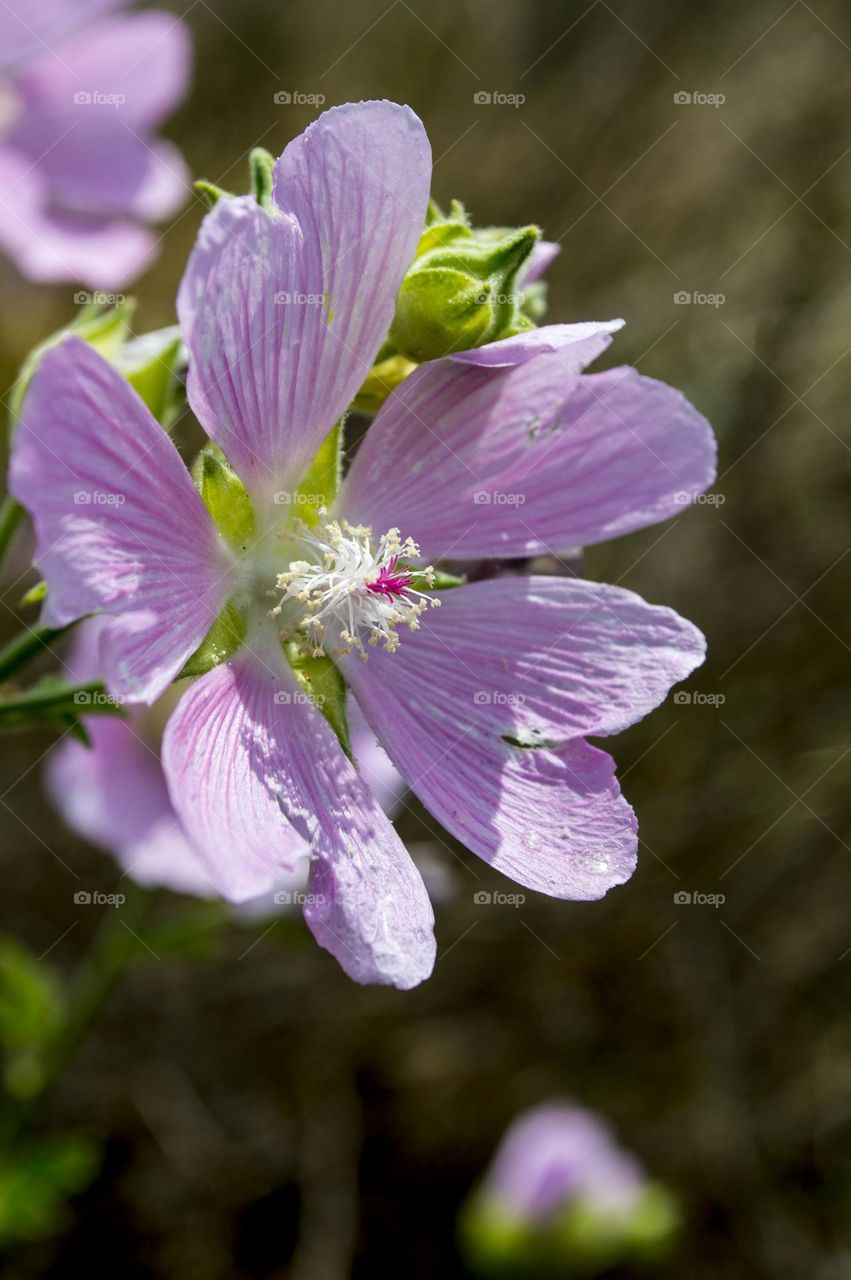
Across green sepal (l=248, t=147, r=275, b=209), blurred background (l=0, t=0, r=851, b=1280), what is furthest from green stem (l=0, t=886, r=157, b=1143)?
green sepal (l=248, t=147, r=275, b=209)

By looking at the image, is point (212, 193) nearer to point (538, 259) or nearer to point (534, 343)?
point (534, 343)

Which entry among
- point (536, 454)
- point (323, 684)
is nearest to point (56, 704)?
point (323, 684)

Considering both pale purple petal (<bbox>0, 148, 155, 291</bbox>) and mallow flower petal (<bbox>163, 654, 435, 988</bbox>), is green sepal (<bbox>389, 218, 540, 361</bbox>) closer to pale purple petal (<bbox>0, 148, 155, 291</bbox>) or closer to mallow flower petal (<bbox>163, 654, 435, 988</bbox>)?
mallow flower petal (<bbox>163, 654, 435, 988</bbox>)

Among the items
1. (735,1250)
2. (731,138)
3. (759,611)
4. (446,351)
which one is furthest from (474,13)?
(735,1250)

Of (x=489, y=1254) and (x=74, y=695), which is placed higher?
(x=74, y=695)

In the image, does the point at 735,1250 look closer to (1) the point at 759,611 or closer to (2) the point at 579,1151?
(2) the point at 579,1151

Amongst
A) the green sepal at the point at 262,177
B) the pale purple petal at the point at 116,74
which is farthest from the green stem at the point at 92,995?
the pale purple petal at the point at 116,74
